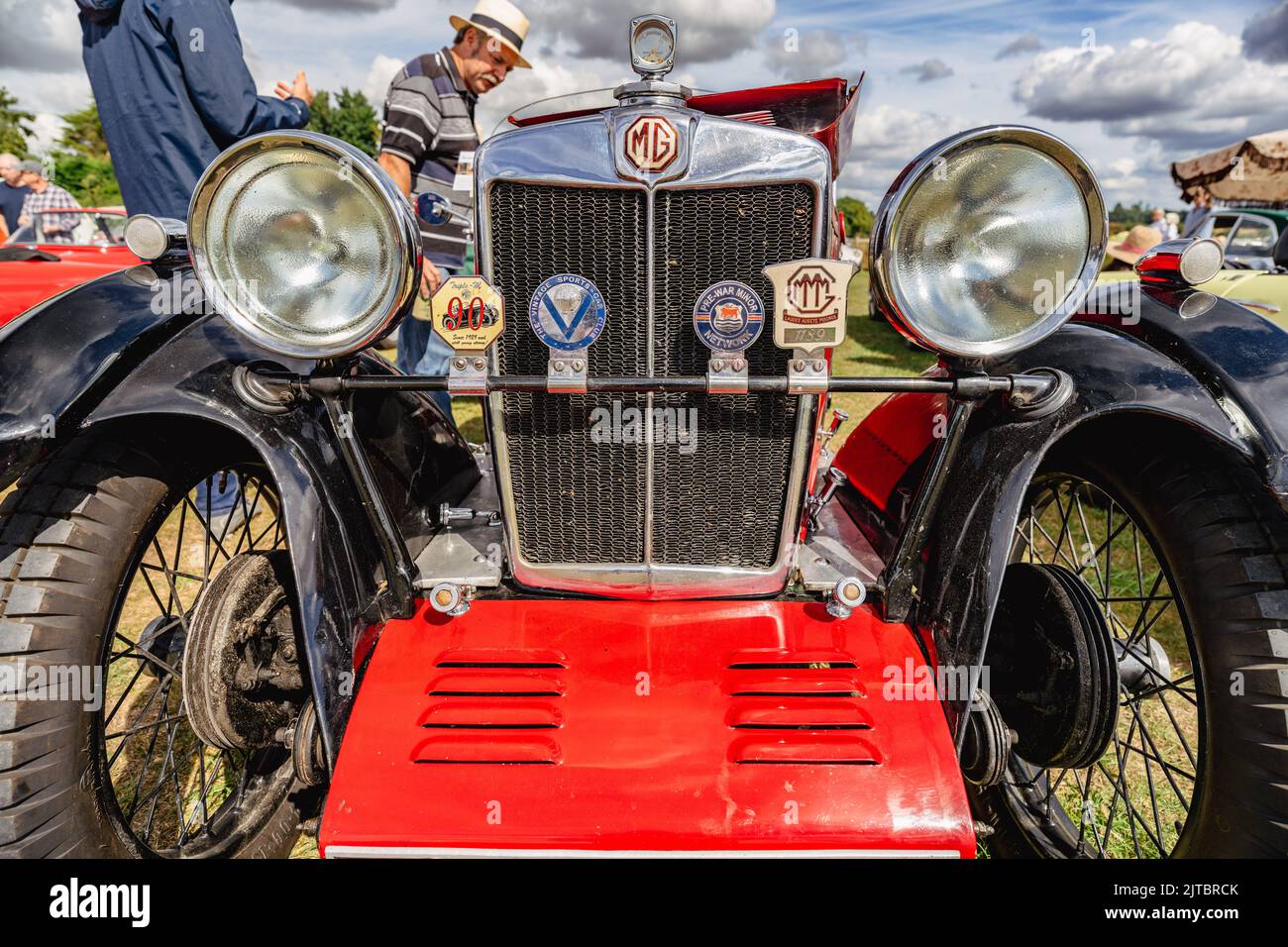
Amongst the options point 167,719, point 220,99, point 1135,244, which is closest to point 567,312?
point 167,719

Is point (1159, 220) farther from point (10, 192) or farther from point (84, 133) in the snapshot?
point (84, 133)

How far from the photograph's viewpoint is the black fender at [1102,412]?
147 cm

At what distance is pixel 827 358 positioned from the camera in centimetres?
167

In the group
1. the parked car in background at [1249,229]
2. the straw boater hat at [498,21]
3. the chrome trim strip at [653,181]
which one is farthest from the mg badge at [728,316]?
the parked car in background at [1249,229]

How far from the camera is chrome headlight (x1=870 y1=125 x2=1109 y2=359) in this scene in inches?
57.7

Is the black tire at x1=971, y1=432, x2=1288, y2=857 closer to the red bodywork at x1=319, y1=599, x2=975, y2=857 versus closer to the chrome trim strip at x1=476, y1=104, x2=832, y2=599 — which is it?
the red bodywork at x1=319, y1=599, x2=975, y2=857

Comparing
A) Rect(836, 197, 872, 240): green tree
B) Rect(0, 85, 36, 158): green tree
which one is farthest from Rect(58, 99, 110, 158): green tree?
Rect(836, 197, 872, 240): green tree

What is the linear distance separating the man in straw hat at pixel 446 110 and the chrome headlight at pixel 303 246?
1700mm

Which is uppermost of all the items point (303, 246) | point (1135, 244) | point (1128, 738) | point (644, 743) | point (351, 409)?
point (303, 246)

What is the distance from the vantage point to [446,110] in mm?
3410

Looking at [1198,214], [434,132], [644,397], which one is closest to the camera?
[644,397]

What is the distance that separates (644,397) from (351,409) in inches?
25.6

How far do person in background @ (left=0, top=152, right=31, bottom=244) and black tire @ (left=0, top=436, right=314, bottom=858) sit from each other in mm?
9729
